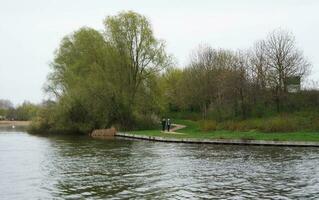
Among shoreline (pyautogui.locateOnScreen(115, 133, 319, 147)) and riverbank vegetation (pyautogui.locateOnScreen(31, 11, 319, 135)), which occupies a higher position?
riverbank vegetation (pyautogui.locateOnScreen(31, 11, 319, 135))

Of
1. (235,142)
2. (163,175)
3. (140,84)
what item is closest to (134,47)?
(140,84)

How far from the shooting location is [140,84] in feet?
217

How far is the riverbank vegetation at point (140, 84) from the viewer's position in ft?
192

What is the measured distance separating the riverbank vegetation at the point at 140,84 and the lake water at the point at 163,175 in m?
21.7

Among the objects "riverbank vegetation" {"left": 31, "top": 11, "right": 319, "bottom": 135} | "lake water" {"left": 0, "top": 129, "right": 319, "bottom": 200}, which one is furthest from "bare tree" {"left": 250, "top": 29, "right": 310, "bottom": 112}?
"lake water" {"left": 0, "top": 129, "right": 319, "bottom": 200}

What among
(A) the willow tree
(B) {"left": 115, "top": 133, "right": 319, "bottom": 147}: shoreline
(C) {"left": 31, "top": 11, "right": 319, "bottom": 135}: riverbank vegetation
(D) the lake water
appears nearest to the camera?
(D) the lake water

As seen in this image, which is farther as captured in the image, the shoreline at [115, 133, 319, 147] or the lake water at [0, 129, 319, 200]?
the shoreline at [115, 133, 319, 147]

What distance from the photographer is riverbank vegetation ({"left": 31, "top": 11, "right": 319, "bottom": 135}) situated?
58.6 meters

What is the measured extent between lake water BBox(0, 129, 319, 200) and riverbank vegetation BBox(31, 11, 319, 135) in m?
21.7

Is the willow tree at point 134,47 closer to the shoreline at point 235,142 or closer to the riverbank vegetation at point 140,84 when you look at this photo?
the riverbank vegetation at point 140,84

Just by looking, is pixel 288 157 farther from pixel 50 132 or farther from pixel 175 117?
pixel 175 117

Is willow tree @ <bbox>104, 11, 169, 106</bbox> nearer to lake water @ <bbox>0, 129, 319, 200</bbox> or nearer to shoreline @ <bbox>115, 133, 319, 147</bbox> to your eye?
shoreline @ <bbox>115, 133, 319, 147</bbox>

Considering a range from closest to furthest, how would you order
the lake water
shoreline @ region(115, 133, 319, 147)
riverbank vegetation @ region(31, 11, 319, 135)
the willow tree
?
the lake water
shoreline @ region(115, 133, 319, 147)
riverbank vegetation @ region(31, 11, 319, 135)
the willow tree

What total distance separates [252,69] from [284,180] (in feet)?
148
